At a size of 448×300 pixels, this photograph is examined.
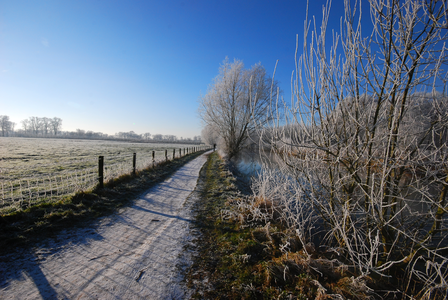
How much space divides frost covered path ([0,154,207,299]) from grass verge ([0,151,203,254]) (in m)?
0.33

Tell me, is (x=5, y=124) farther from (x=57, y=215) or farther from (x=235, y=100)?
(x=57, y=215)

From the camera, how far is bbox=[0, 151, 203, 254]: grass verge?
3.21m

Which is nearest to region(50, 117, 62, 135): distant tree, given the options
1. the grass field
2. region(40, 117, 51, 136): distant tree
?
region(40, 117, 51, 136): distant tree

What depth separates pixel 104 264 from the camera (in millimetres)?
2727

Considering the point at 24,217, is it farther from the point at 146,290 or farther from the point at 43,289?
the point at 146,290

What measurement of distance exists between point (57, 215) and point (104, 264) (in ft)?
7.40

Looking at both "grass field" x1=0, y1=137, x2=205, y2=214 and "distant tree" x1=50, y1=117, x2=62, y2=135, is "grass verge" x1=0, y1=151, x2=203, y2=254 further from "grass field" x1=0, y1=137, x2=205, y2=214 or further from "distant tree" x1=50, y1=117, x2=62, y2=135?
"distant tree" x1=50, y1=117, x2=62, y2=135

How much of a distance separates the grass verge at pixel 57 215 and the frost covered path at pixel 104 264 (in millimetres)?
330

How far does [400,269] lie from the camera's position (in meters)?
2.98

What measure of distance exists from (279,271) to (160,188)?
19.5 feet

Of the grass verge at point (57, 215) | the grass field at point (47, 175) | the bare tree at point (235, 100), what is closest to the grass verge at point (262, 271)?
the grass verge at point (57, 215)

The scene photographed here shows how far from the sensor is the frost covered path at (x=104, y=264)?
2.22m

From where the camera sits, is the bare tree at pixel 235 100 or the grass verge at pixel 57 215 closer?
the grass verge at pixel 57 215

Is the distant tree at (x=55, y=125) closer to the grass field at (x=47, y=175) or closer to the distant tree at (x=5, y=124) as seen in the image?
the distant tree at (x=5, y=124)
